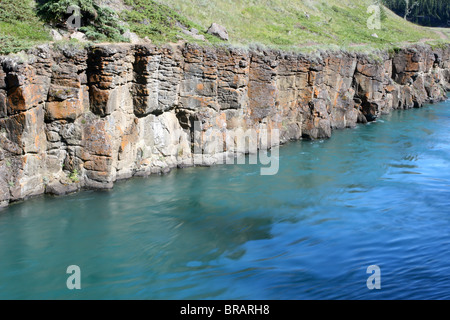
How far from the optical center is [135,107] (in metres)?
22.7

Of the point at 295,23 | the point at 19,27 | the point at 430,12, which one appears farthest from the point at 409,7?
the point at 19,27

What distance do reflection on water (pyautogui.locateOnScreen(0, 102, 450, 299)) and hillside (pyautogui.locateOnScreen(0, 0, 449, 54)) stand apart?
27.1 ft

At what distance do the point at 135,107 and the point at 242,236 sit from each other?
9925 mm

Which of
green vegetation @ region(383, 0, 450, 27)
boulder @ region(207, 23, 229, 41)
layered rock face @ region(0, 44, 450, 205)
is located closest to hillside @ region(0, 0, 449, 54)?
boulder @ region(207, 23, 229, 41)

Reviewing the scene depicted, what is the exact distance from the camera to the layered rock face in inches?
Answer: 734

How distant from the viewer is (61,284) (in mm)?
13383

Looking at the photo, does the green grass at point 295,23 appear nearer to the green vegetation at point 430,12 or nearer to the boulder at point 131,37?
the boulder at point 131,37

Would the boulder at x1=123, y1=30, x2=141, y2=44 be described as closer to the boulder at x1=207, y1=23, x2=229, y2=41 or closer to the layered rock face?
the layered rock face

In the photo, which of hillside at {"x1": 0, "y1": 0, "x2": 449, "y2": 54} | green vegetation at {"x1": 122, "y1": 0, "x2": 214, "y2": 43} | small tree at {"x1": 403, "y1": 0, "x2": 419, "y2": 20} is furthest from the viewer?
small tree at {"x1": 403, "y1": 0, "x2": 419, "y2": 20}

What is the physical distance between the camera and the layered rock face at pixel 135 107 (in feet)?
61.2

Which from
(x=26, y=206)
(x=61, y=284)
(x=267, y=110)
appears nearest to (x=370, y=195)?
(x=267, y=110)

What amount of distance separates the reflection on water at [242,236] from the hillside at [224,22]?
8275 mm
